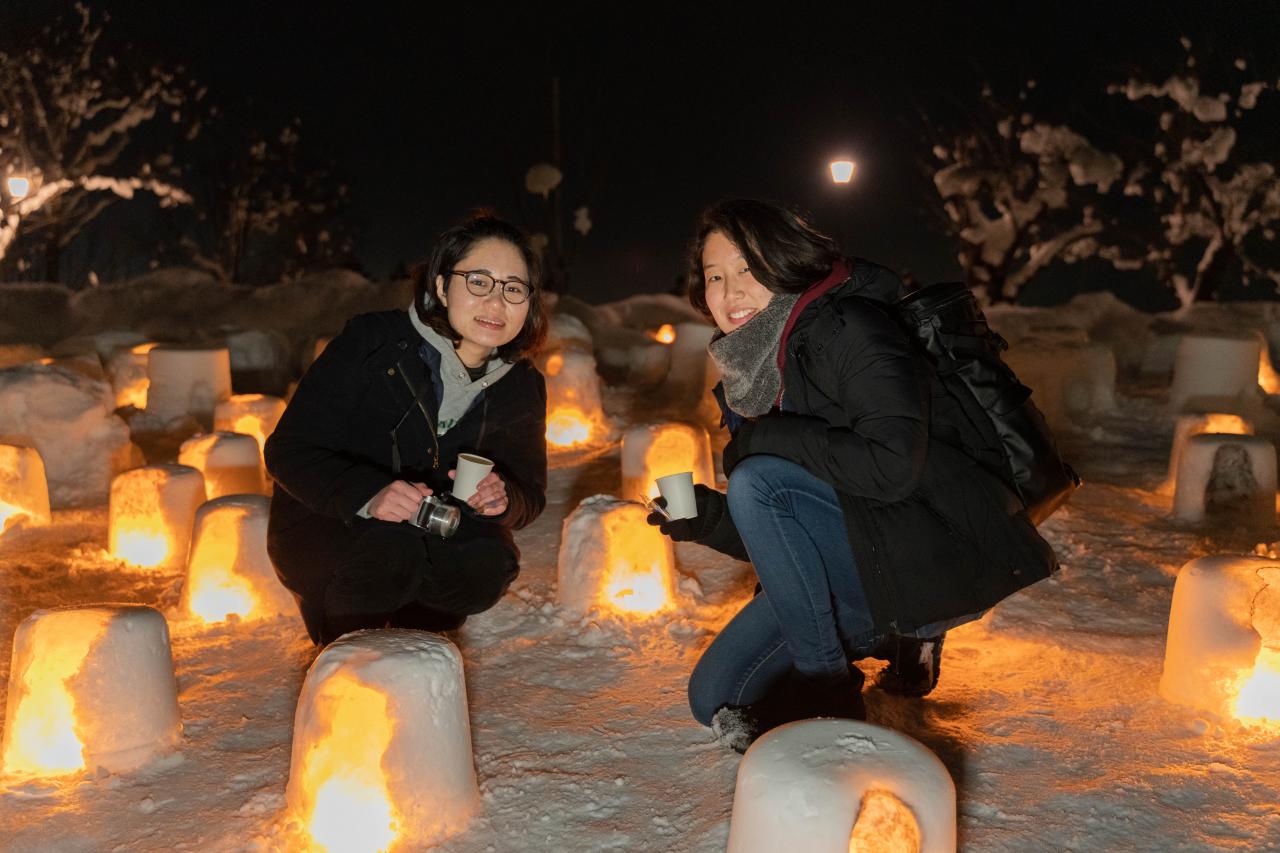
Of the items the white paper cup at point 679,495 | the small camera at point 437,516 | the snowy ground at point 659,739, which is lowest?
the snowy ground at point 659,739

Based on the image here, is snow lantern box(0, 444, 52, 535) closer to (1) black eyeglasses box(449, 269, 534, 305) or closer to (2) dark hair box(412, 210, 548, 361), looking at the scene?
(2) dark hair box(412, 210, 548, 361)

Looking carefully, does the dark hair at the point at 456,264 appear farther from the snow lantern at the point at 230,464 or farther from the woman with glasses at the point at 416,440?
the snow lantern at the point at 230,464

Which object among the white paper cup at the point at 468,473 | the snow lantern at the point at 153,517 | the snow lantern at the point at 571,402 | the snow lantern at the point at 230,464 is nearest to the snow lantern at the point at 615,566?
the white paper cup at the point at 468,473

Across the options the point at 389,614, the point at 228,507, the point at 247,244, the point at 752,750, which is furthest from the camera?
the point at 247,244

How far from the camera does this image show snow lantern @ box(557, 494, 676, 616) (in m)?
4.33

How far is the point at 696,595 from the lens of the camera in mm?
4520

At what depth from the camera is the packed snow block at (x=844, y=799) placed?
6.92 feet

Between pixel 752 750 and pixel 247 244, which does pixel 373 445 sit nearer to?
pixel 752 750

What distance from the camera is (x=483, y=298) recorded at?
3441 mm

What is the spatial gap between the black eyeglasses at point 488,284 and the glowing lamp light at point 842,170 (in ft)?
28.5

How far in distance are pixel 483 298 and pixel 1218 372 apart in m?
7.34

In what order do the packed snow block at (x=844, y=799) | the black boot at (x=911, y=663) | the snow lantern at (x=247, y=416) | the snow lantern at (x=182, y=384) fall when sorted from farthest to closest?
the snow lantern at (x=182, y=384) → the snow lantern at (x=247, y=416) → the black boot at (x=911, y=663) → the packed snow block at (x=844, y=799)

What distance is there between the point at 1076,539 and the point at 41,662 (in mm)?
4433

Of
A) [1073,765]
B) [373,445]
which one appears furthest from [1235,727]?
[373,445]
